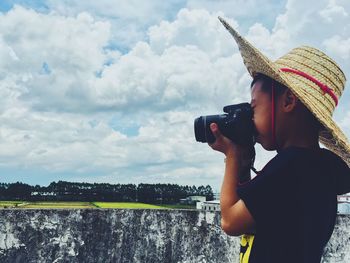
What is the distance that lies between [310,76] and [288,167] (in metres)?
0.44

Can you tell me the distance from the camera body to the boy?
0.03 meters

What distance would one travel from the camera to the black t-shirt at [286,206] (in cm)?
149

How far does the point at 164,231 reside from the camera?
4.42 metres

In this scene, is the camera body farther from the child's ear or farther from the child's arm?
the child's ear

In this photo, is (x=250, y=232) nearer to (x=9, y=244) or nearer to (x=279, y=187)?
(x=279, y=187)

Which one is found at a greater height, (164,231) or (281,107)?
(281,107)

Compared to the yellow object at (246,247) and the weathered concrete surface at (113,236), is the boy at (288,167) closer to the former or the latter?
the yellow object at (246,247)

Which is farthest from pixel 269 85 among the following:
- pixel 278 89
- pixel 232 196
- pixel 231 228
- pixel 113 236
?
pixel 113 236

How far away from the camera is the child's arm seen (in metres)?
1.53

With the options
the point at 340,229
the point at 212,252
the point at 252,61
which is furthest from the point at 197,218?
the point at 252,61

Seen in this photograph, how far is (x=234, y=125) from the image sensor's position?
1.70 meters

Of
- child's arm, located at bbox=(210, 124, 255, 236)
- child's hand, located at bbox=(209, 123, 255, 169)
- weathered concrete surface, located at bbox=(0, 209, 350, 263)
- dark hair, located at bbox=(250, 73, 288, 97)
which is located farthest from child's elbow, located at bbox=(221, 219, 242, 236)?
weathered concrete surface, located at bbox=(0, 209, 350, 263)

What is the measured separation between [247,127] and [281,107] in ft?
Answer: 0.47

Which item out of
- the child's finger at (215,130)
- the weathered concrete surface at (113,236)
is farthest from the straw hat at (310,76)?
the weathered concrete surface at (113,236)
